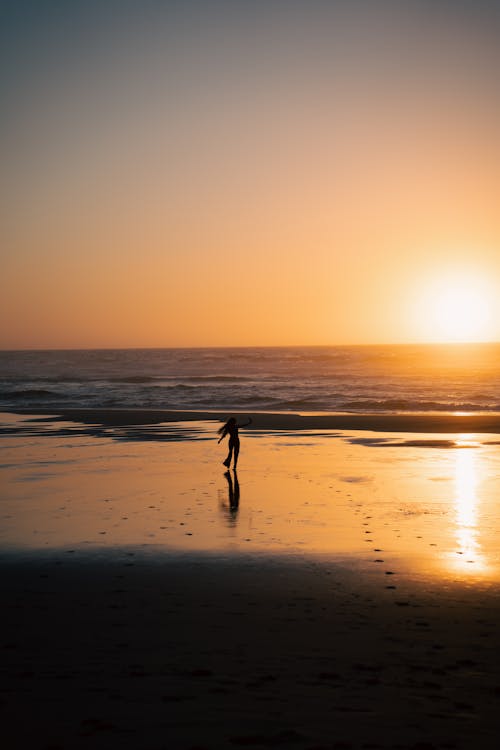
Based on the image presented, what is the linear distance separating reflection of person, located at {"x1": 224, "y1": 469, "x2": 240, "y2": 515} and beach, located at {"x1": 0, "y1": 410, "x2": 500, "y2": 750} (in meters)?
0.13

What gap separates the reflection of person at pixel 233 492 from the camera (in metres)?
13.9

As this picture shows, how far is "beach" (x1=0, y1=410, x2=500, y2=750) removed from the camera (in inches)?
222

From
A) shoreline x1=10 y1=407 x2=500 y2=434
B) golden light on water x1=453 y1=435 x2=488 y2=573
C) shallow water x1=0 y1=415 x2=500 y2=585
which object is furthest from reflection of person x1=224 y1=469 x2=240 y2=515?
shoreline x1=10 y1=407 x2=500 y2=434

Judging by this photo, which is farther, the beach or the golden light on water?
the golden light on water

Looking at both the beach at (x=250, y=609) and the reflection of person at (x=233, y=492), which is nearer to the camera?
the beach at (x=250, y=609)

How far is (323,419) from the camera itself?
34531 mm

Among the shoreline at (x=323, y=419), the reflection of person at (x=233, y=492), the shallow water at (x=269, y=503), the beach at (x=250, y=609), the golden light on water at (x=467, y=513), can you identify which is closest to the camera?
the beach at (x=250, y=609)

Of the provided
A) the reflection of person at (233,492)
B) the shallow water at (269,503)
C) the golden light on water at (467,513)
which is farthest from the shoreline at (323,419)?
the reflection of person at (233,492)

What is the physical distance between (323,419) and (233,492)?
19.3 metres

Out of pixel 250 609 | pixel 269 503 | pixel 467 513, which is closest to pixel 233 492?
pixel 269 503

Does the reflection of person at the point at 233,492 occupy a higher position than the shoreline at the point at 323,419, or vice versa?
the reflection of person at the point at 233,492

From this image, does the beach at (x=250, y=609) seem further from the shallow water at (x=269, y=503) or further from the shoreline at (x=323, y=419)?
the shoreline at (x=323, y=419)

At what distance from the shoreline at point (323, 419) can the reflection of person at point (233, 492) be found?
40.6 ft

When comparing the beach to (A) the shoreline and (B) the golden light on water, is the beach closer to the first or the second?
(B) the golden light on water
